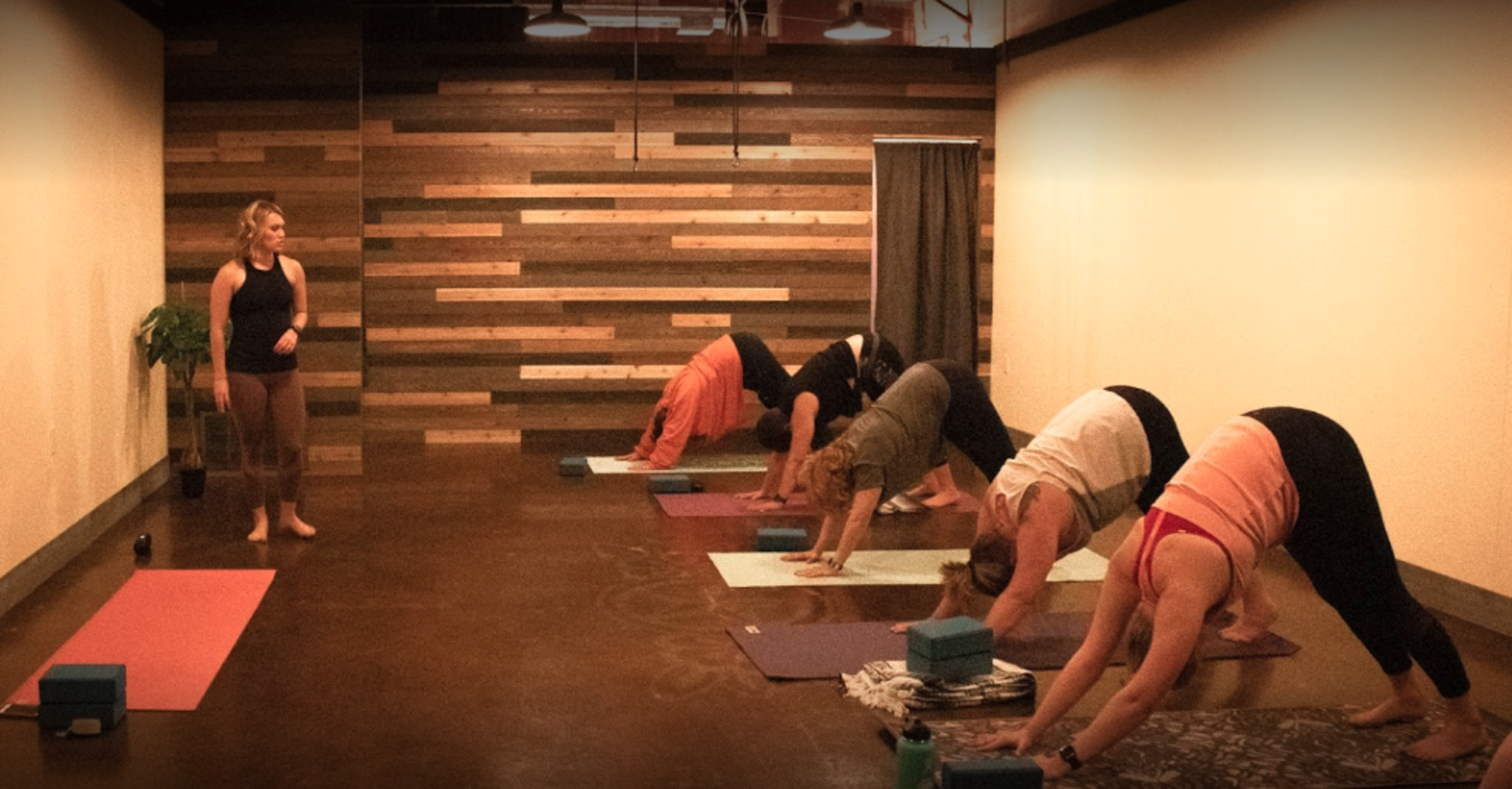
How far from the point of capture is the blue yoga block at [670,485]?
8023 millimetres

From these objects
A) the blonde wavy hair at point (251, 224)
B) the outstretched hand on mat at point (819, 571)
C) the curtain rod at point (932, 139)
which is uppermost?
the curtain rod at point (932, 139)

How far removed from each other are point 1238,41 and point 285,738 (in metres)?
5.11

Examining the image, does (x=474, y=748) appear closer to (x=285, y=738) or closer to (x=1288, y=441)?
(x=285, y=738)

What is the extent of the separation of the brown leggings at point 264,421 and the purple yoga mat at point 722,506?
1.67m

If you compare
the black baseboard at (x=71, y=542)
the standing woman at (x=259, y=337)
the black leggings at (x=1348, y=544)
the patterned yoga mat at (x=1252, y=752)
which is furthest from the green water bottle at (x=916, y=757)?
the standing woman at (x=259, y=337)

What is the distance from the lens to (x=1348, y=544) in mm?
3625

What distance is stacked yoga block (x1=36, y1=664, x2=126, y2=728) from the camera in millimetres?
4125

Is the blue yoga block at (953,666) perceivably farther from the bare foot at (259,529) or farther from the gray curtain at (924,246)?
the gray curtain at (924,246)

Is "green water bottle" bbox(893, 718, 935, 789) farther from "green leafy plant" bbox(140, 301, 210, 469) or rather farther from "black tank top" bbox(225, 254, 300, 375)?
"green leafy plant" bbox(140, 301, 210, 469)

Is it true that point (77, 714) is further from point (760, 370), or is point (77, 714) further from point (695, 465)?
point (695, 465)

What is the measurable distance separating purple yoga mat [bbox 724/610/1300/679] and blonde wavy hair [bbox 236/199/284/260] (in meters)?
2.64

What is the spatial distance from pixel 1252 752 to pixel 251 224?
14.2 ft

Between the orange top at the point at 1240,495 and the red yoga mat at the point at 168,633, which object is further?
the red yoga mat at the point at 168,633

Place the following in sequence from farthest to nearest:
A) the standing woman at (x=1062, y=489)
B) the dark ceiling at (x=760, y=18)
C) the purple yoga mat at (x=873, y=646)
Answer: the dark ceiling at (x=760, y=18) → the purple yoga mat at (x=873, y=646) → the standing woman at (x=1062, y=489)
